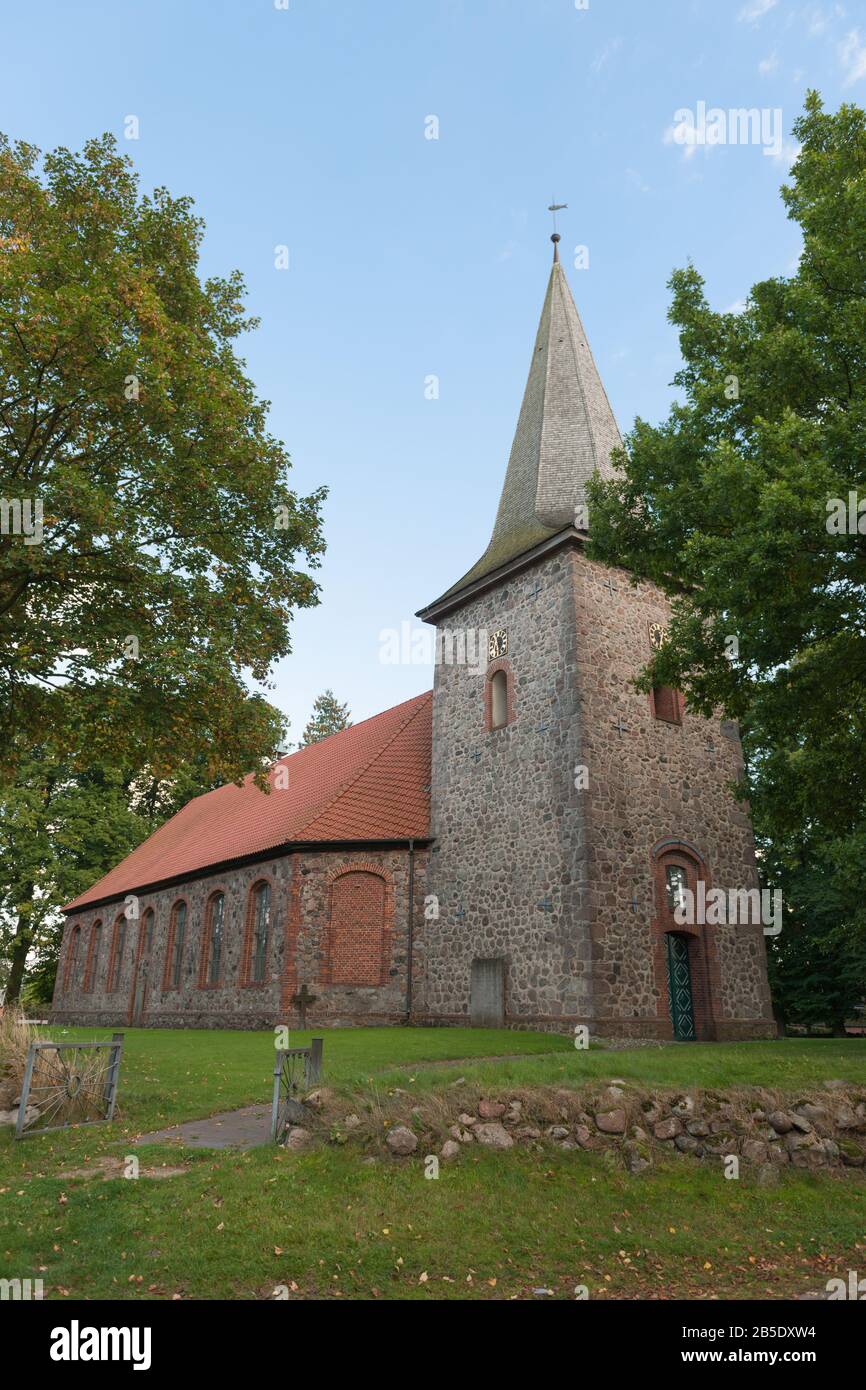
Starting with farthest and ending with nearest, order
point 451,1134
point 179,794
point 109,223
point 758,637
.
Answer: point 179,794 < point 109,223 < point 758,637 < point 451,1134

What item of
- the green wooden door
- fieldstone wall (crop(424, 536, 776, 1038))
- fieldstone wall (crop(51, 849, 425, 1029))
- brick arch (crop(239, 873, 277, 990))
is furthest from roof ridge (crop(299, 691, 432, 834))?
the green wooden door

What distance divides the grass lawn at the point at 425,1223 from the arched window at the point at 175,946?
59.7 feet

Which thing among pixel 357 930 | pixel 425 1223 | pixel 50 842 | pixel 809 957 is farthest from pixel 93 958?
pixel 425 1223

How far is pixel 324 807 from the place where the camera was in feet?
73.5

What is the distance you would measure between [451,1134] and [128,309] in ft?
35.3

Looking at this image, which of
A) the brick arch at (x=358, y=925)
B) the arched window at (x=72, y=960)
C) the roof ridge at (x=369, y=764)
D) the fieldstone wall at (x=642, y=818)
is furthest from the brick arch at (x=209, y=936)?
the arched window at (x=72, y=960)

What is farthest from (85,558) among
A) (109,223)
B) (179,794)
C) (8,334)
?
(179,794)

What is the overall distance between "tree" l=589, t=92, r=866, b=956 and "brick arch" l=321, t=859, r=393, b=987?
9496mm

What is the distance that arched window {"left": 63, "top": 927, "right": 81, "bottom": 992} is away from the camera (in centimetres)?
3584

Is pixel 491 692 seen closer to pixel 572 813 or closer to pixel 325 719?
pixel 572 813

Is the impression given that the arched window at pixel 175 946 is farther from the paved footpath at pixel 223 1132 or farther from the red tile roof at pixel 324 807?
the paved footpath at pixel 223 1132

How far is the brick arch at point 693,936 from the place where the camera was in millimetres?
17516

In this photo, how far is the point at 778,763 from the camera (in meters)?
14.6

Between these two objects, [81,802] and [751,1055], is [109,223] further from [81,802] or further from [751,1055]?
[81,802]
